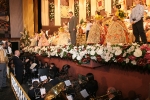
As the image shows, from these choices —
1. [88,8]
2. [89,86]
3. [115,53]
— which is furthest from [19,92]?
[88,8]

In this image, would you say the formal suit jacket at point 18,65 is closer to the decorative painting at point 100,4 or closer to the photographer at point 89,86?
the photographer at point 89,86

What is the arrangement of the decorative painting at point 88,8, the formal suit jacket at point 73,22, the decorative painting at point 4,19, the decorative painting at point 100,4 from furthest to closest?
the decorative painting at point 4,19 → the decorative painting at point 88,8 → the decorative painting at point 100,4 → the formal suit jacket at point 73,22

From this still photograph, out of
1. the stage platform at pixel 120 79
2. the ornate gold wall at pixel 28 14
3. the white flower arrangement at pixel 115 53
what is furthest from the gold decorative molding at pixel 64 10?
the stage platform at pixel 120 79

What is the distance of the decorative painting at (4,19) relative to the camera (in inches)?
579

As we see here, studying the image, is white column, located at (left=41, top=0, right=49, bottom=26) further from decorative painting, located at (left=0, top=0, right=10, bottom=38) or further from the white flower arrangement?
the white flower arrangement

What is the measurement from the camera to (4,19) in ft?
49.0

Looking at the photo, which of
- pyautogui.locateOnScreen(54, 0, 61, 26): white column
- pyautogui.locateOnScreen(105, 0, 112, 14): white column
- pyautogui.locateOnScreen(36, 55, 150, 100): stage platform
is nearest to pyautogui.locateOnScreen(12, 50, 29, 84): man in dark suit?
pyautogui.locateOnScreen(36, 55, 150, 100): stage platform

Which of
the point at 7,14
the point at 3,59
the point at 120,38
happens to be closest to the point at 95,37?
the point at 120,38

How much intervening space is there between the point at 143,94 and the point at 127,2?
669 cm

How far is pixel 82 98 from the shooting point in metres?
3.25

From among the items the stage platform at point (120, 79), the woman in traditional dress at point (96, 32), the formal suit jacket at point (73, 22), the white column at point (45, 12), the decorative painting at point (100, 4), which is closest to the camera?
the stage platform at point (120, 79)

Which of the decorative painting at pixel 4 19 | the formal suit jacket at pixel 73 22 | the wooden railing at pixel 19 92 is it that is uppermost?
the decorative painting at pixel 4 19

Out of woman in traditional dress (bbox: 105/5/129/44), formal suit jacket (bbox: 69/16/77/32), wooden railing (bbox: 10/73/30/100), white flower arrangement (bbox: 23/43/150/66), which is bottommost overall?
wooden railing (bbox: 10/73/30/100)

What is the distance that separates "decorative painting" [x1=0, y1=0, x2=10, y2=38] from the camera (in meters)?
14.7
